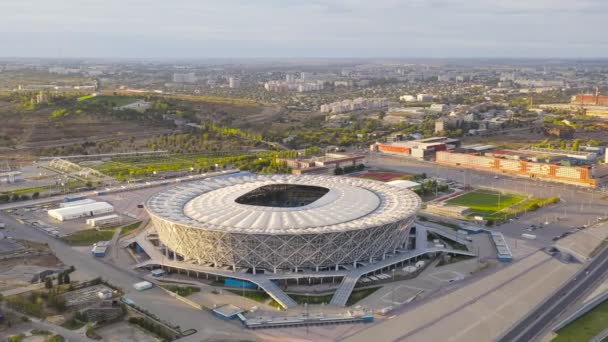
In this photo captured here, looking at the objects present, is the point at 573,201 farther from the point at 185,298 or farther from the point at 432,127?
the point at 432,127

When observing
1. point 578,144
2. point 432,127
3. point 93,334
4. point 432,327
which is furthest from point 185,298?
point 432,127

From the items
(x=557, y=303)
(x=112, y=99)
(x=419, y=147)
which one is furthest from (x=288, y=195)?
(x=112, y=99)

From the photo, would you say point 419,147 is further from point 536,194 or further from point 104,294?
point 104,294

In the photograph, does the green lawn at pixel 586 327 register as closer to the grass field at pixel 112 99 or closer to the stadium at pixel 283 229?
the stadium at pixel 283 229

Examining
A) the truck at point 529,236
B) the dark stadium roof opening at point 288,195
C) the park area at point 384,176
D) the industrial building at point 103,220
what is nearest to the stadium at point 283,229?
the dark stadium roof opening at point 288,195

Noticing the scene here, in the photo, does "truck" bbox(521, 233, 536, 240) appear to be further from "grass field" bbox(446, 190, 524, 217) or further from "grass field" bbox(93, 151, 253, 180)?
"grass field" bbox(93, 151, 253, 180)
